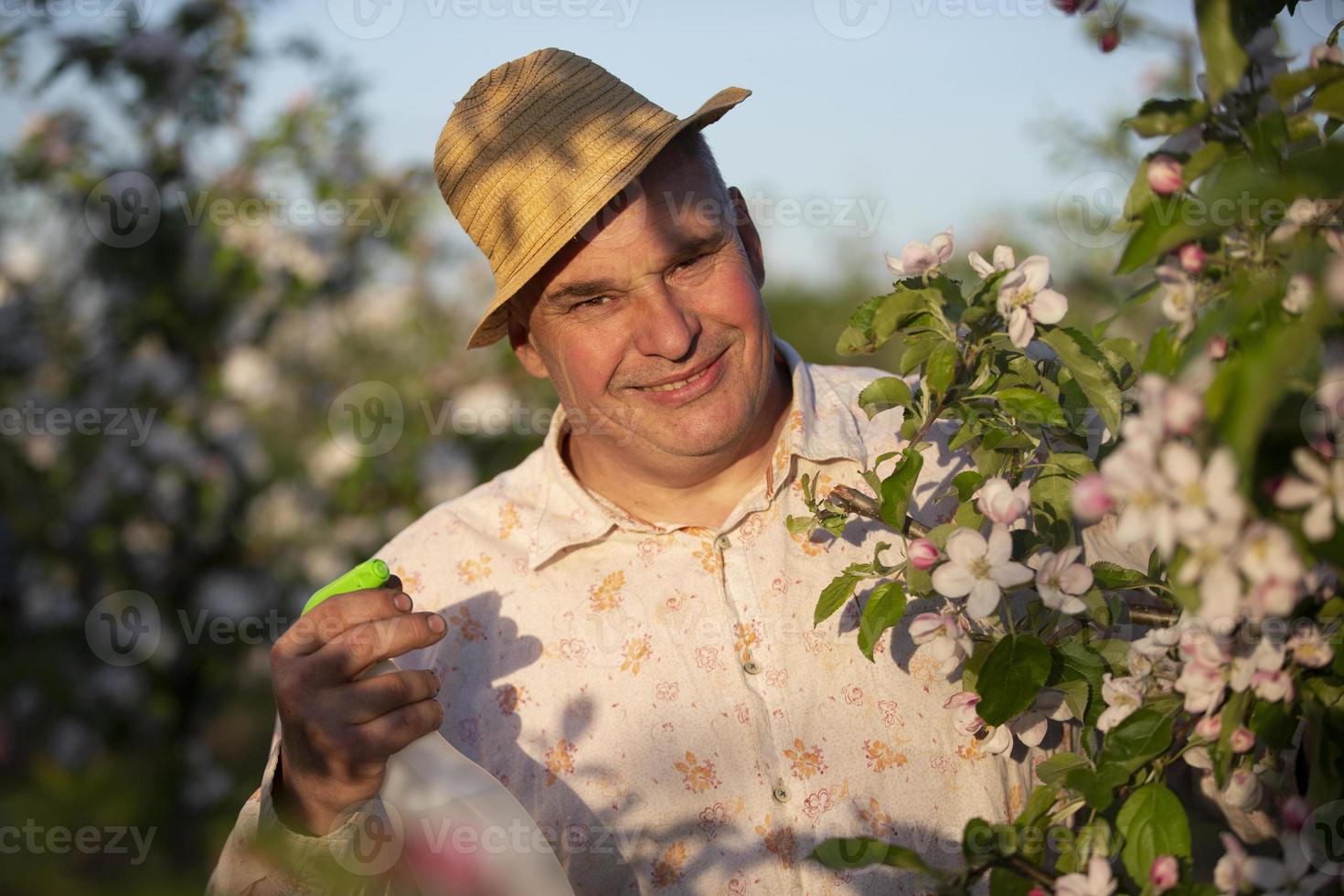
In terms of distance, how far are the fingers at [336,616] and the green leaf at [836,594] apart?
0.62 metres

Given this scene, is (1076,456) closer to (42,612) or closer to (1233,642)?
(1233,642)

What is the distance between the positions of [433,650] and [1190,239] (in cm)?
167

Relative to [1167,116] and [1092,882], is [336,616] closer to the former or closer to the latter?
[1092,882]

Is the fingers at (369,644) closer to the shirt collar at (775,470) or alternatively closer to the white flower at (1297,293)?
the shirt collar at (775,470)

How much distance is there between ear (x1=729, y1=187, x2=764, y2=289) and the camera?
2592mm

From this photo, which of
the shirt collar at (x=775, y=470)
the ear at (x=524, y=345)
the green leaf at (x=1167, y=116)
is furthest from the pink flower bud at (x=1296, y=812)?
the ear at (x=524, y=345)

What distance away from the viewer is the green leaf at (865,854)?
1.30 metres

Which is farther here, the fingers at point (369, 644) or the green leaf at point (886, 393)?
the fingers at point (369, 644)

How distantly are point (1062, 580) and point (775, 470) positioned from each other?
945 mm

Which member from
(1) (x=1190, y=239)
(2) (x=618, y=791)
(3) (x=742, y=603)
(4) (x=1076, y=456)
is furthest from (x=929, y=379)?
(2) (x=618, y=791)

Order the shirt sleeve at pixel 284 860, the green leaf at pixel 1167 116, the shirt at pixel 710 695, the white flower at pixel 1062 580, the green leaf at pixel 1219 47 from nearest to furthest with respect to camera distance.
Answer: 1. the green leaf at pixel 1219 47
2. the green leaf at pixel 1167 116
3. the white flower at pixel 1062 580
4. the shirt sleeve at pixel 284 860
5. the shirt at pixel 710 695

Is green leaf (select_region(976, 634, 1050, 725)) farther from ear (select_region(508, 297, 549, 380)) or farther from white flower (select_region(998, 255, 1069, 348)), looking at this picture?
ear (select_region(508, 297, 549, 380))

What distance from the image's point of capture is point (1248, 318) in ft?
3.57

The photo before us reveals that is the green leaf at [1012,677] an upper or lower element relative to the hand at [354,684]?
upper
